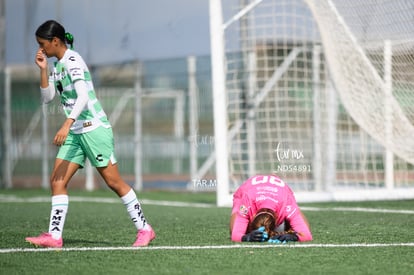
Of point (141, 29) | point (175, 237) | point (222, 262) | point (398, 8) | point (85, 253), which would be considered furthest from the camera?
point (141, 29)

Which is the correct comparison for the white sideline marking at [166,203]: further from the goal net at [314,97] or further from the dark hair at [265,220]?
the dark hair at [265,220]

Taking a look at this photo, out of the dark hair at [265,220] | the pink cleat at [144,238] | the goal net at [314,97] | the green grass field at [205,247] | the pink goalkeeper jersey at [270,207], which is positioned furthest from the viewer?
the goal net at [314,97]

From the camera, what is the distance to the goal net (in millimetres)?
10789

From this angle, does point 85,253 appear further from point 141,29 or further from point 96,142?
point 141,29

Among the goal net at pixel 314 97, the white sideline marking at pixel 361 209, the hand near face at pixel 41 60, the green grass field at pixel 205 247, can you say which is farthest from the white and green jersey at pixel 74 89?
the white sideline marking at pixel 361 209

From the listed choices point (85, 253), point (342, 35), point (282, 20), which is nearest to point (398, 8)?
point (342, 35)

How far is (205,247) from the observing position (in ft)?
Answer: 22.9

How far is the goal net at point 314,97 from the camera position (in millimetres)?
10789

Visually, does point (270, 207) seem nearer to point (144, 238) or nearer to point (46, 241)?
point (144, 238)

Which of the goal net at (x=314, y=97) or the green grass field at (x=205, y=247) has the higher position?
the goal net at (x=314, y=97)

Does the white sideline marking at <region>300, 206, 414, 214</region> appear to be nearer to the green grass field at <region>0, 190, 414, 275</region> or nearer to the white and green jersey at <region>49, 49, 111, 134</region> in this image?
the green grass field at <region>0, 190, 414, 275</region>

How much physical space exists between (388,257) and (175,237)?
7.30ft

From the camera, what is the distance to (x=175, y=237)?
313 inches

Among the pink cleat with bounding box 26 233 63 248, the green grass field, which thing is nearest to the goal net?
the green grass field
